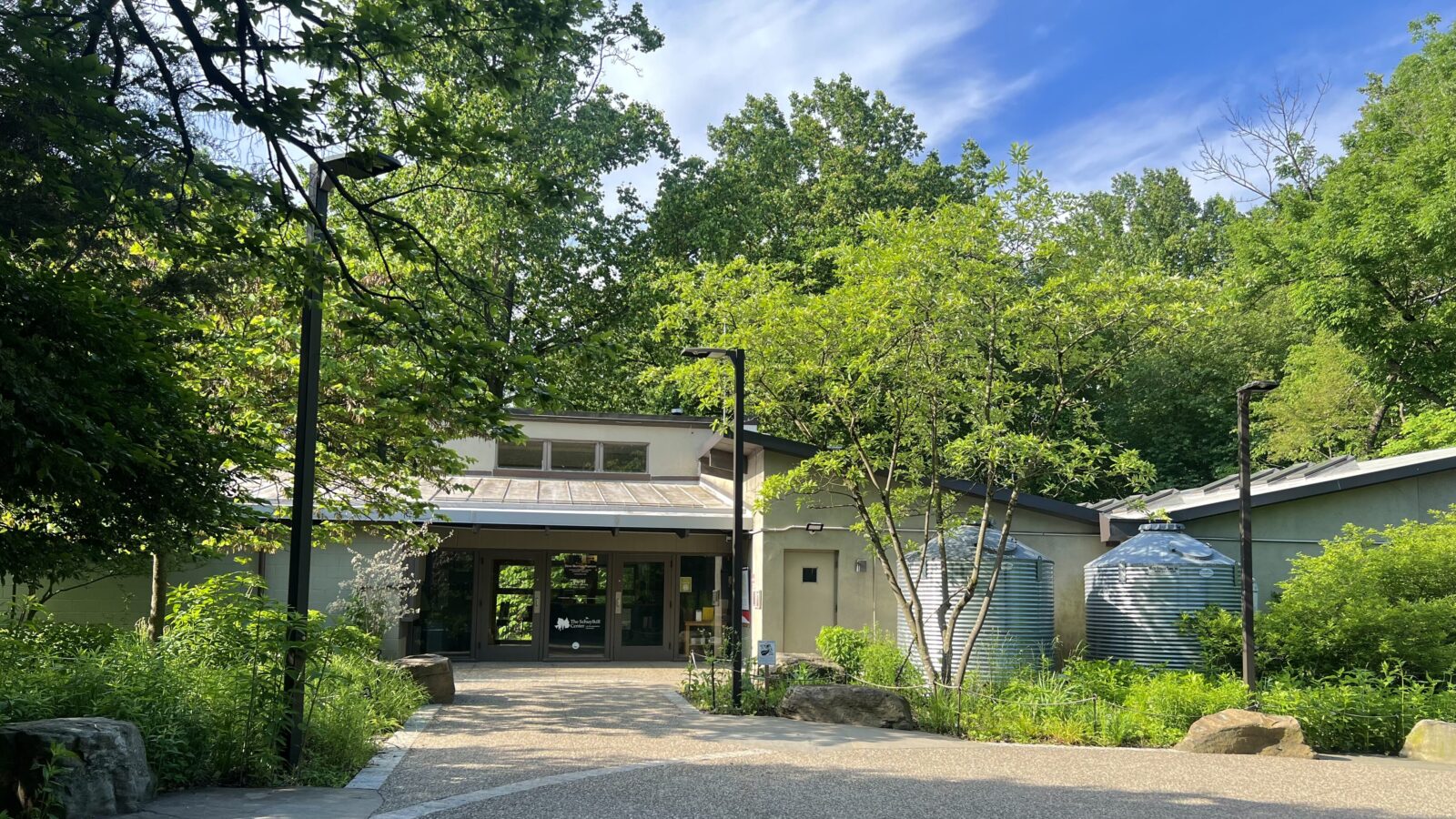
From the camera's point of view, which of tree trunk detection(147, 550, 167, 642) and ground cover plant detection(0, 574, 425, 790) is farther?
tree trunk detection(147, 550, 167, 642)

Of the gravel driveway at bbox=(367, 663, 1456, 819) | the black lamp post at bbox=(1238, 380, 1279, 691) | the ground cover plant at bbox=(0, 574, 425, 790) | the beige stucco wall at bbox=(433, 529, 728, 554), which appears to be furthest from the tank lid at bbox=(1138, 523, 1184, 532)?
the ground cover plant at bbox=(0, 574, 425, 790)

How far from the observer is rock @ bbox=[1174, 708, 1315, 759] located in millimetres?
10828

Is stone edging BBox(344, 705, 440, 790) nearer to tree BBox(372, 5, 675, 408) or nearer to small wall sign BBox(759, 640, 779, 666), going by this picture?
small wall sign BBox(759, 640, 779, 666)

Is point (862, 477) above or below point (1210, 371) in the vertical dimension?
below

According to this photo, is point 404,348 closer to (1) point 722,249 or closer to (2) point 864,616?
(2) point 864,616

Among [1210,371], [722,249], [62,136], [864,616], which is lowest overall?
[864,616]

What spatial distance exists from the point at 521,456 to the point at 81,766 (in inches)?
720

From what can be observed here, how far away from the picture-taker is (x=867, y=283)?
558 inches

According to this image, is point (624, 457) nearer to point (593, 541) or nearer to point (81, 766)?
point (593, 541)

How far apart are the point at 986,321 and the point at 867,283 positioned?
1.61m

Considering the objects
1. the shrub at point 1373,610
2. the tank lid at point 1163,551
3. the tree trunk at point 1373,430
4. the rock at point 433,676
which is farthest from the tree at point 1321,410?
the rock at point 433,676

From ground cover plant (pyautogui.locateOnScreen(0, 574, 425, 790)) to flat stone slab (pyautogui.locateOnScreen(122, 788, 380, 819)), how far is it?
30cm

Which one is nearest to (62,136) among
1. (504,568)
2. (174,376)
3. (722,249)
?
(174,376)

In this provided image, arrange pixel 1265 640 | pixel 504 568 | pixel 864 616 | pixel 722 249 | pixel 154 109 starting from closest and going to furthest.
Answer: pixel 154 109, pixel 1265 640, pixel 864 616, pixel 504 568, pixel 722 249
